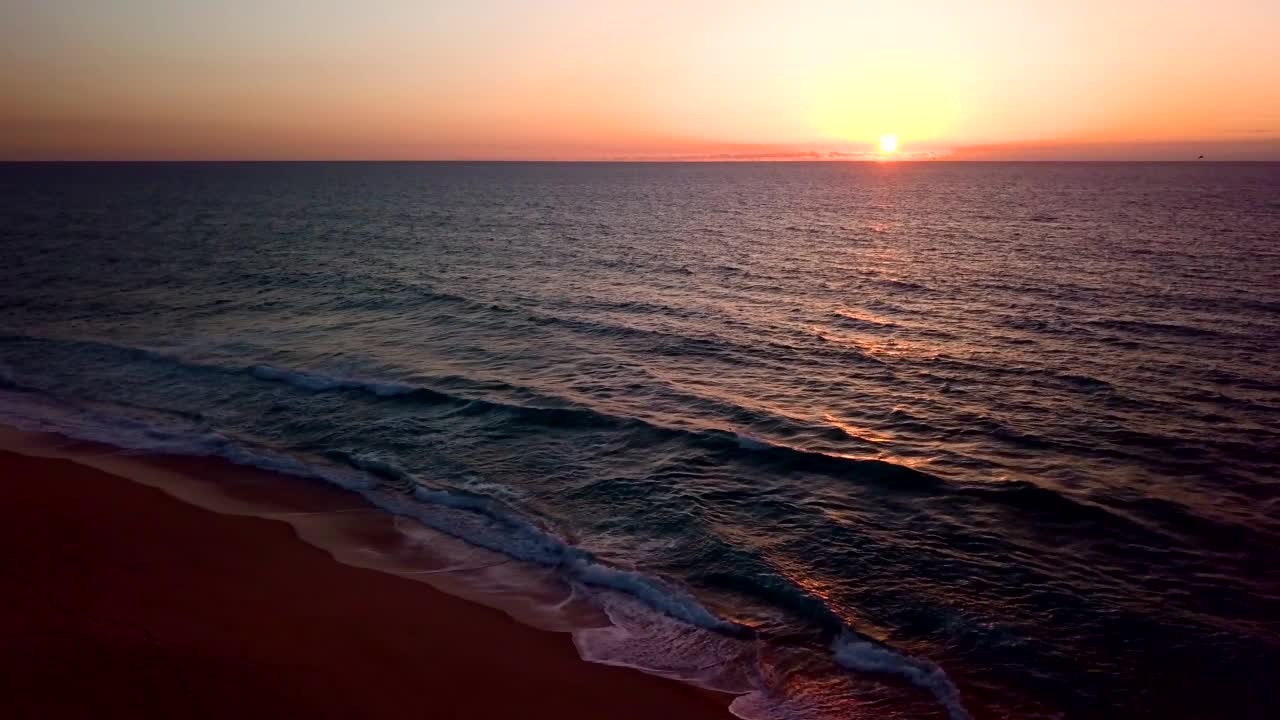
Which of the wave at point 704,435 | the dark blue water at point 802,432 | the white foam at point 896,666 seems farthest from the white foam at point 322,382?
the white foam at point 896,666

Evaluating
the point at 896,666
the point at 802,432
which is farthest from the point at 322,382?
the point at 896,666

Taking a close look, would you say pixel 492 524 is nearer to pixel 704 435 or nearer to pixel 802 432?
pixel 704 435

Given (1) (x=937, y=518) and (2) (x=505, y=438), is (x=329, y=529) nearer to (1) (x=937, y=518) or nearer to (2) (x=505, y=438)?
(2) (x=505, y=438)

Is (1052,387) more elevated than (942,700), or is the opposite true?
(1052,387)

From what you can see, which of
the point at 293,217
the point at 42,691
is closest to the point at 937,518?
the point at 42,691

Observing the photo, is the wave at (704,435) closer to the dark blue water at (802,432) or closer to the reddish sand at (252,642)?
the dark blue water at (802,432)

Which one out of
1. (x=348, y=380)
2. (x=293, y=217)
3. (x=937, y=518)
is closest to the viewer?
(x=937, y=518)

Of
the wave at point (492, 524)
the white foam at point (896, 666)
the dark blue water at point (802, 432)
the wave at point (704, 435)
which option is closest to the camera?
the white foam at point (896, 666)
